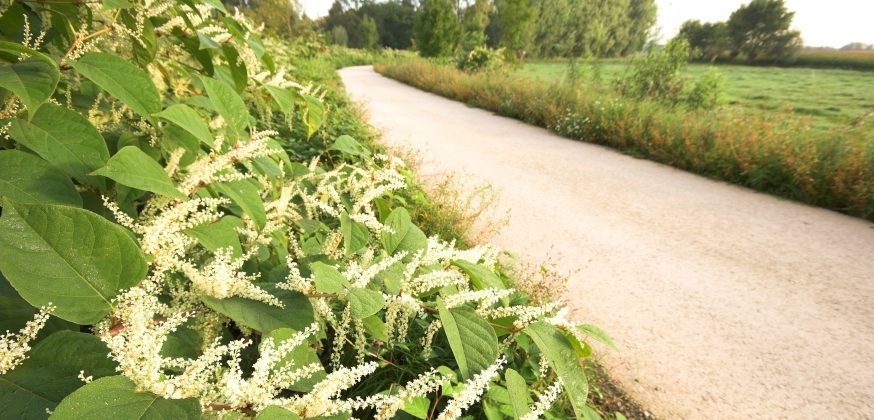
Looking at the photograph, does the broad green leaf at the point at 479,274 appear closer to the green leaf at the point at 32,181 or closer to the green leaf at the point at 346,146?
the green leaf at the point at 32,181

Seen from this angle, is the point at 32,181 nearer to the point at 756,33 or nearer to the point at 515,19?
the point at 515,19

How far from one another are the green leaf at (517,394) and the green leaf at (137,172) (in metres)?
0.77

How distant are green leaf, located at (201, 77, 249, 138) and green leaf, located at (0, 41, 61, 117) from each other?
34 cm

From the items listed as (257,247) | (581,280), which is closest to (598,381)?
(581,280)

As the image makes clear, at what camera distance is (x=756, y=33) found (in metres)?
34.5

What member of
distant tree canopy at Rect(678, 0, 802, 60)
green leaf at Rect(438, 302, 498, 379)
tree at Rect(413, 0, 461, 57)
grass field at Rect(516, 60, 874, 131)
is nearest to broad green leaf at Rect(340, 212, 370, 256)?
green leaf at Rect(438, 302, 498, 379)

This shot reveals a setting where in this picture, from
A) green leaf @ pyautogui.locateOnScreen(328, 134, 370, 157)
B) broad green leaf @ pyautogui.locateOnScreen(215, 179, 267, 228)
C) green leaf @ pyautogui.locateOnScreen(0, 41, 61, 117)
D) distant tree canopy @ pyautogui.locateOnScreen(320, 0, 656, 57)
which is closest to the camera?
green leaf @ pyautogui.locateOnScreen(0, 41, 61, 117)

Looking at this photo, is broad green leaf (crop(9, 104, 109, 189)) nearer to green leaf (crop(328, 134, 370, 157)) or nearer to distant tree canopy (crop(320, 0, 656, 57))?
green leaf (crop(328, 134, 370, 157))

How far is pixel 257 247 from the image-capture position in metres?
1.16

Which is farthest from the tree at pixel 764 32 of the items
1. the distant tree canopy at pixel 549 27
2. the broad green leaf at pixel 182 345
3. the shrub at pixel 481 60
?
the broad green leaf at pixel 182 345

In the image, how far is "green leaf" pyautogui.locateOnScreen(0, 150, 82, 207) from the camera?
0.71 m

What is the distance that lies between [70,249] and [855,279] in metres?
5.15

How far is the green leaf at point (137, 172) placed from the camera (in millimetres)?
730

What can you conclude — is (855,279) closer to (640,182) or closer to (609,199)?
(609,199)
